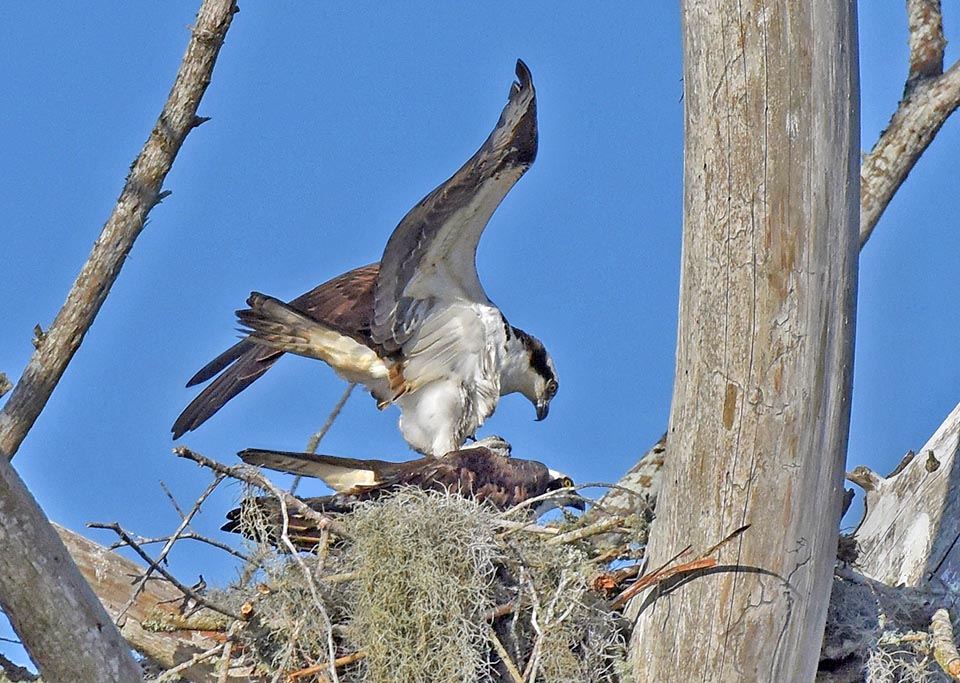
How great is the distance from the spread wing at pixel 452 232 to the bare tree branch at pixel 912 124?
1.55 m

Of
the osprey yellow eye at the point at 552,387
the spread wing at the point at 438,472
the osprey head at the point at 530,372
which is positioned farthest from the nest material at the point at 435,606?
the osprey yellow eye at the point at 552,387

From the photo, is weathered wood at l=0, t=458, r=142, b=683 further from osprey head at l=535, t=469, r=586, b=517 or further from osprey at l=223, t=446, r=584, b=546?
→ osprey head at l=535, t=469, r=586, b=517

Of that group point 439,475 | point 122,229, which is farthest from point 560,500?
point 122,229

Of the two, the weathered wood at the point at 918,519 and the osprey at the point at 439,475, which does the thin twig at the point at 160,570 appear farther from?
the weathered wood at the point at 918,519

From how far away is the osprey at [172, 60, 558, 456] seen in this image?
4.63 meters

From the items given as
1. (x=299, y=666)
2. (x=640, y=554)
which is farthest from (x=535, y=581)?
(x=299, y=666)

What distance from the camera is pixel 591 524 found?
12.4ft

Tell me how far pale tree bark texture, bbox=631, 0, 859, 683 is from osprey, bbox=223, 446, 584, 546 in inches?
44.1

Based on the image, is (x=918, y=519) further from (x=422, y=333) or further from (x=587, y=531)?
(x=422, y=333)

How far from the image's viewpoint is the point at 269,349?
207 inches

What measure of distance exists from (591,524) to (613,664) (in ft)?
2.16

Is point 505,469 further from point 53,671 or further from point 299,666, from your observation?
point 53,671

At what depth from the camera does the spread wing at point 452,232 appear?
4.42 meters

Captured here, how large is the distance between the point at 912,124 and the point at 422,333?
86.7 inches
